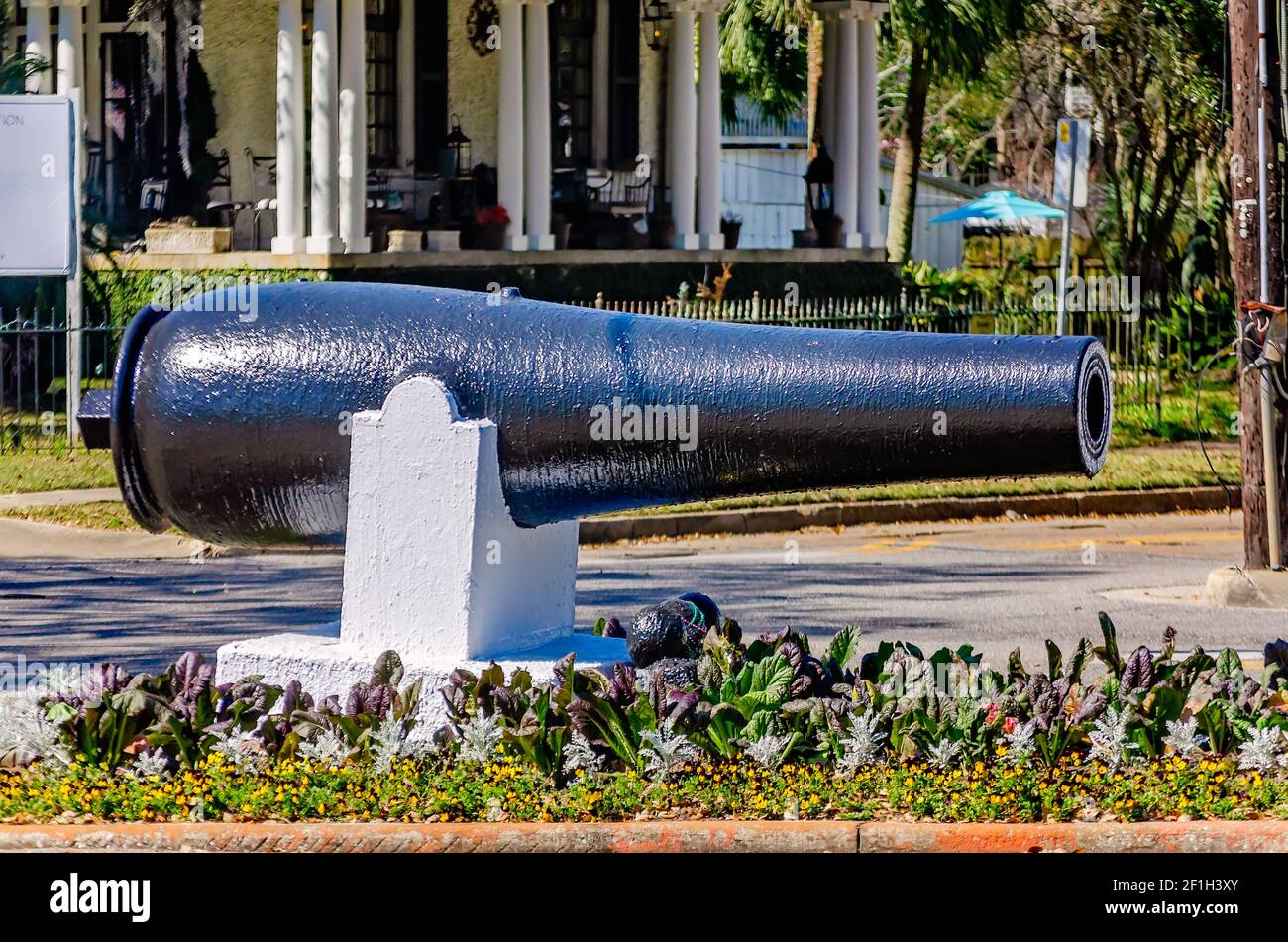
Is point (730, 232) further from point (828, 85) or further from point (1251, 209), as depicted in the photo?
point (1251, 209)

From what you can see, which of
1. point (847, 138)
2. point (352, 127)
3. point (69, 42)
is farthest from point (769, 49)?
point (69, 42)

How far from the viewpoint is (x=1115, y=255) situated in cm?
A: 3105

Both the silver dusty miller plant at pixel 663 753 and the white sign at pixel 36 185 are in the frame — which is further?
the white sign at pixel 36 185

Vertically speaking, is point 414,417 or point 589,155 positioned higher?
point 589,155

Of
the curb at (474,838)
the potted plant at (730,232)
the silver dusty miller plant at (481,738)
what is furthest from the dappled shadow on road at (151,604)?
the potted plant at (730,232)

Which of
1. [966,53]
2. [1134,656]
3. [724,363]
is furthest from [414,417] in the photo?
[966,53]

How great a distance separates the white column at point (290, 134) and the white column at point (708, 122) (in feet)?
17.4

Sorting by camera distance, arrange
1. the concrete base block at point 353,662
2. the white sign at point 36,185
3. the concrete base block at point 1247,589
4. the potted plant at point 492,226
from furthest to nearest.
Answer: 1. the potted plant at point 492,226
2. the concrete base block at point 1247,589
3. the white sign at point 36,185
4. the concrete base block at point 353,662

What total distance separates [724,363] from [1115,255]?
2484cm

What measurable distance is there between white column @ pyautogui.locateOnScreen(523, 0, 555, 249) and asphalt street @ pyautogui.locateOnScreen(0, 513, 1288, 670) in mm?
8135

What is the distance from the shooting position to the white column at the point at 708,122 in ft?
85.7

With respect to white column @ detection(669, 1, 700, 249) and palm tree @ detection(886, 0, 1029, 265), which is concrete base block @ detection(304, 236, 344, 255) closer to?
white column @ detection(669, 1, 700, 249)

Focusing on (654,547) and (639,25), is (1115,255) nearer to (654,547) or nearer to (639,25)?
(639,25)

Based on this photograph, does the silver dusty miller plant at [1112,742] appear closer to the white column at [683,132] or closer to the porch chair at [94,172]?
the white column at [683,132]
